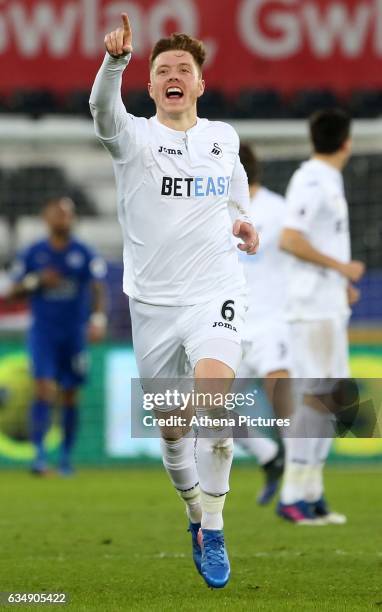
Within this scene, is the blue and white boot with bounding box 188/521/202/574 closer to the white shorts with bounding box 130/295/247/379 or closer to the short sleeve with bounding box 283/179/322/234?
the white shorts with bounding box 130/295/247/379

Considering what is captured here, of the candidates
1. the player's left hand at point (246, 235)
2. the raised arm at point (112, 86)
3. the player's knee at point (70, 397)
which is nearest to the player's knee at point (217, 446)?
the player's left hand at point (246, 235)

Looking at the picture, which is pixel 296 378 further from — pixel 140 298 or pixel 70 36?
pixel 70 36

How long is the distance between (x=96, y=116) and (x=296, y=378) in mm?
3595

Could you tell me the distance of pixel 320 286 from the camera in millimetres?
8914

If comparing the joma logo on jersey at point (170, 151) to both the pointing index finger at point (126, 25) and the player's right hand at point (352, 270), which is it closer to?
the pointing index finger at point (126, 25)

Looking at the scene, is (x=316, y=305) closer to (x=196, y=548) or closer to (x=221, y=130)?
(x=221, y=130)

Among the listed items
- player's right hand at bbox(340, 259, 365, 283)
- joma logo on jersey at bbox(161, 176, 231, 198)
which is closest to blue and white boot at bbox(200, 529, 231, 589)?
joma logo on jersey at bbox(161, 176, 231, 198)

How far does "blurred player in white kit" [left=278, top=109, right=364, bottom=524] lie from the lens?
346 inches

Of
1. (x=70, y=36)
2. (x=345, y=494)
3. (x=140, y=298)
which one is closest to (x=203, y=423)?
(x=140, y=298)

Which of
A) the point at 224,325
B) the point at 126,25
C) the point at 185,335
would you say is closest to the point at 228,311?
the point at 224,325

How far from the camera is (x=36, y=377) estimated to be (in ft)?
44.0

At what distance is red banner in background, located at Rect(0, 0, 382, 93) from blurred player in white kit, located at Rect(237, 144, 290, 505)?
6.51 m

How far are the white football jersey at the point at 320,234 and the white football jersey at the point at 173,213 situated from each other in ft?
8.79

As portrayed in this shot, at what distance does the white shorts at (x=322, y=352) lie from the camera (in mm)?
8797
